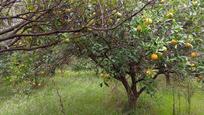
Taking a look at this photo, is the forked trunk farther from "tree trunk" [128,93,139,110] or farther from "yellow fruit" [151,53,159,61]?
"yellow fruit" [151,53,159,61]

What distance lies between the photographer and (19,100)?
42.7ft

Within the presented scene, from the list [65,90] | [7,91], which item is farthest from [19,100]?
[7,91]

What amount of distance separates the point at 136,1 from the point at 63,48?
211 centimetres

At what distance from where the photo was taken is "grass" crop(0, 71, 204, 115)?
35.3ft

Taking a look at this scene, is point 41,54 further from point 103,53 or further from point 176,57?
point 176,57

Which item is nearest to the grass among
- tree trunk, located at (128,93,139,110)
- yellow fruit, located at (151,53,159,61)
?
tree trunk, located at (128,93,139,110)

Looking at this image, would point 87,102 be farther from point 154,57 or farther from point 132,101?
point 154,57

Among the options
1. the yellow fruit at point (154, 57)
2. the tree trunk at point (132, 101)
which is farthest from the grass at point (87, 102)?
the yellow fruit at point (154, 57)

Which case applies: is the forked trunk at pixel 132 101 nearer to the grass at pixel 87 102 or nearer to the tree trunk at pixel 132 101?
the tree trunk at pixel 132 101

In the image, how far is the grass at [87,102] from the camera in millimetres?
10750

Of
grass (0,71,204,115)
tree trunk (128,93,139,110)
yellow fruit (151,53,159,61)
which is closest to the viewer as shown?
yellow fruit (151,53,159,61)

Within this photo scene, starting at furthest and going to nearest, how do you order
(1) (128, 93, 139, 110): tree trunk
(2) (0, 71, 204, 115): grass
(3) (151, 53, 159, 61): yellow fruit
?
(2) (0, 71, 204, 115): grass < (1) (128, 93, 139, 110): tree trunk < (3) (151, 53, 159, 61): yellow fruit

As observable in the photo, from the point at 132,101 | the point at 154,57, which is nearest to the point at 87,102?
the point at 132,101

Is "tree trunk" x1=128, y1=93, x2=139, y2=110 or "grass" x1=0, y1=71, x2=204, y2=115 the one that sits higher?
"tree trunk" x1=128, y1=93, x2=139, y2=110
